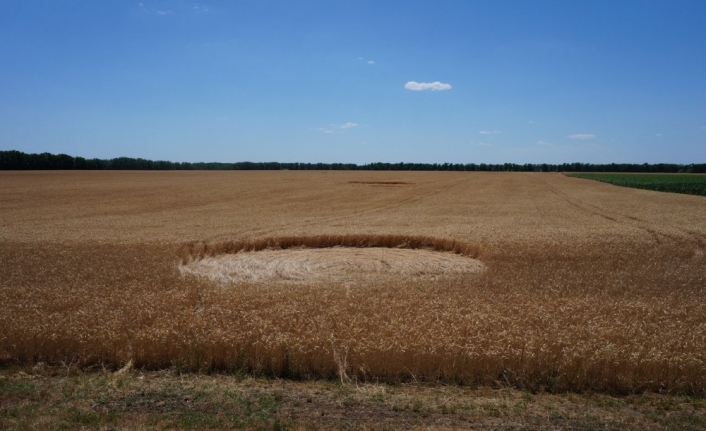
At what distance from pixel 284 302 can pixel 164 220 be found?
15.7 meters

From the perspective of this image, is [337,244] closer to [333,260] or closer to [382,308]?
[333,260]

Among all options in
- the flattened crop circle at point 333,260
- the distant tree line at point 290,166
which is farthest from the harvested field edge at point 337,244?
the distant tree line at point 290,166

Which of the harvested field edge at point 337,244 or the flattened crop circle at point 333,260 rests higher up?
the harvested field edge at point 337,244

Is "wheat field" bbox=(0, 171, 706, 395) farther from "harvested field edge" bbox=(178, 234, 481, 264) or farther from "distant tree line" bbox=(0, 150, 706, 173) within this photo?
"distant tree line" bbox=(0, 150, 706, 173)

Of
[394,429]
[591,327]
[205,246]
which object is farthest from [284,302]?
[205,246]

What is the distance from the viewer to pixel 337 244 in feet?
58.5

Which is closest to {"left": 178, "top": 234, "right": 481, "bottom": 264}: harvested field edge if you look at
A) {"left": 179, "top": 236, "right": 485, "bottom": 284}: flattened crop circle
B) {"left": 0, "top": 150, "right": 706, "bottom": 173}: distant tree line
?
{"left": 179, "top": 236, "right": 485, "bottom": 284}: flattened crop circle

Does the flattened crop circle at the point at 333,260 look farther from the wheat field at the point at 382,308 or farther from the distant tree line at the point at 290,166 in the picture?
the distant tree line at the point at 290,166

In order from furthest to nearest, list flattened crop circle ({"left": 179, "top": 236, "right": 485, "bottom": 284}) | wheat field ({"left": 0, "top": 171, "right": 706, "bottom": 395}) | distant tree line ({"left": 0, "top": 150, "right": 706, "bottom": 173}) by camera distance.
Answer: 1. distant tree line ({"left": 0, "top": 150, "right": 706, "bottom": 173})
2. flattened crop circle ({"left": 179, "top": 236, "right": 485, "bottom": 284})
3. wheat field ({"left": 0, "top": 171, "right": 706, "bottom": 395})

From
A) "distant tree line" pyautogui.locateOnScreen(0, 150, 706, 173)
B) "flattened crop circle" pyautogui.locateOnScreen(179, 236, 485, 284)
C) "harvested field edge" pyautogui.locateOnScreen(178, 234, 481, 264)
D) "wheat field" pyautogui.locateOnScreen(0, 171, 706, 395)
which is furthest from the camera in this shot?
"distant tree line" pyautogui.locateOnScreen(0, 150, 706, 173)

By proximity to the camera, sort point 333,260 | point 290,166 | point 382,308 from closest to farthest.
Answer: point 382,308
point 333,260
point 290,166

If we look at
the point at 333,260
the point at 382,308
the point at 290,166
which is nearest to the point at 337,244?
the point at 333,260

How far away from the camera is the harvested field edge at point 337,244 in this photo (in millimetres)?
15852

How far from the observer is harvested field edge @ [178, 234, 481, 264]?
15.9m
